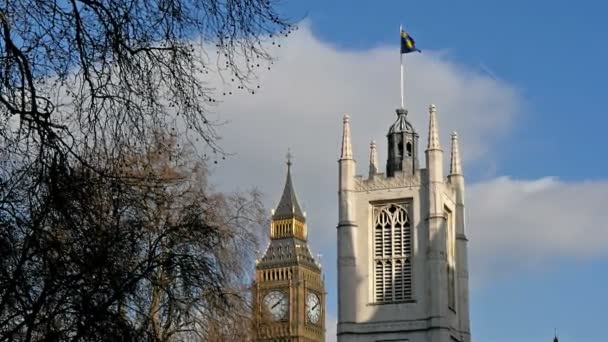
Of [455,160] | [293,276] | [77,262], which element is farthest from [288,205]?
[77,262]

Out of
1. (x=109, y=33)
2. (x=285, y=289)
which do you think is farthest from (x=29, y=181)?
(x=285, y=289)

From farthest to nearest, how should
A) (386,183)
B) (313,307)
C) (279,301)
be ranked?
(313,307), (279,301), (386,183)

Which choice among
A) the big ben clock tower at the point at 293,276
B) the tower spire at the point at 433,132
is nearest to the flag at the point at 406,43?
the tower spire at the point at 433,132

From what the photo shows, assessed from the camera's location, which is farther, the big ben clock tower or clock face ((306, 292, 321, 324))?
clock face ((306, 292, 321, 324))

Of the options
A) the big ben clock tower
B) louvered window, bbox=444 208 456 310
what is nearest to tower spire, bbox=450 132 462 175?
louvered window, bbox=444 208 456 310

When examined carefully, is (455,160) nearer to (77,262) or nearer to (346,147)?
(346,147)

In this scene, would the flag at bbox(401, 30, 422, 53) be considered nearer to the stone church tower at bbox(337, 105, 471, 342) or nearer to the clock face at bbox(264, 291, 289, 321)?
the stone church tower at bbox(337, 105, 471, 342)

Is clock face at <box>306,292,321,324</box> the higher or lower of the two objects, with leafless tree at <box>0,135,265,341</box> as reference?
higher

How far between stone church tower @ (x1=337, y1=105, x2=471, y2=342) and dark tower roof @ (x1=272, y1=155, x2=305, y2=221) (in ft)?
217

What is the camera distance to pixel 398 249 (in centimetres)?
6347

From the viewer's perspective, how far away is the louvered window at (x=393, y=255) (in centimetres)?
6309

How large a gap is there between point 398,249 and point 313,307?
66.7 meters

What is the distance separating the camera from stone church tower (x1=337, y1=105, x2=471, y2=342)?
204 feet

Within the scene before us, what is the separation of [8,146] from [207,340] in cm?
1211
